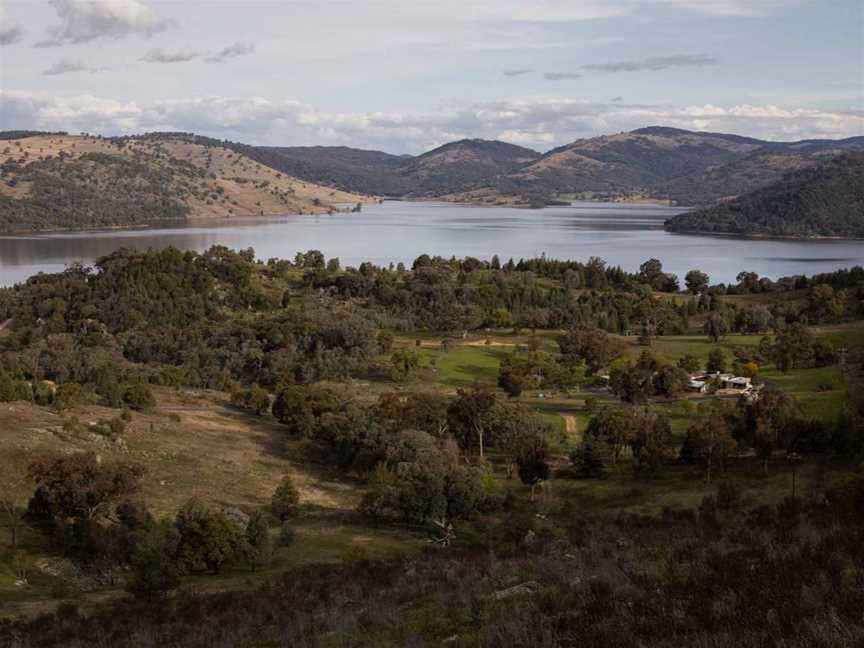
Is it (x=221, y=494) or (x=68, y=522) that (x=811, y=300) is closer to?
(x=221, y=494)

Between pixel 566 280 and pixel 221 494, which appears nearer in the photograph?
pixel 221 494

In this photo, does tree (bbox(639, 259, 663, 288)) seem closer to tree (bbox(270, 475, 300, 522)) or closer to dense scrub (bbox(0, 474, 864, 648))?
tree (bbox(270, 475, 300, 522))

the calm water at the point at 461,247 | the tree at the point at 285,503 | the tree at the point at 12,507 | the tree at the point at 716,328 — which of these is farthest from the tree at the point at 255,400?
the calm water at the point at 461,247

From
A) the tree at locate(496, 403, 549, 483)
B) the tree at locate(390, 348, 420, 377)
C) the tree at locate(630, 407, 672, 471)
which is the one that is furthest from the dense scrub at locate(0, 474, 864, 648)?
the tree at locate(390, 348, 420, 377)

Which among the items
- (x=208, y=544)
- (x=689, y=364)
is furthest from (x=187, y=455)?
(x=689, y=364)

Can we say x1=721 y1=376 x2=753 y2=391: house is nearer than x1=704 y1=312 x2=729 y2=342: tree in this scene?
Yes

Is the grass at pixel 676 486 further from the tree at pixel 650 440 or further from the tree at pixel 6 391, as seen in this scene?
the tree at pixel 6 391

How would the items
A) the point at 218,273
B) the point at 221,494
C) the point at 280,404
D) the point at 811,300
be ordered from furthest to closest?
the point at 218,273 < the point at 811,300 < the point at 280,404 < the point at 221,494

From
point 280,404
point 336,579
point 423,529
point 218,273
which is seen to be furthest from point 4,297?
point 336,579
